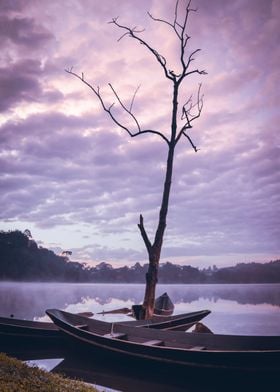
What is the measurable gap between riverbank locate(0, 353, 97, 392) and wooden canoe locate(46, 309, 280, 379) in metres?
2.29

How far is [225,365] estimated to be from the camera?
8.03 metres

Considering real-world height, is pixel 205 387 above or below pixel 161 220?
below

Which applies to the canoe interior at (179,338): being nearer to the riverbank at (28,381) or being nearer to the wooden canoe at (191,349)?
the wooden canoe at (191,349)

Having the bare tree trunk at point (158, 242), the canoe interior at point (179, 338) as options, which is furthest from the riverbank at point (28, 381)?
the bare tree trunk at point (158, 242)

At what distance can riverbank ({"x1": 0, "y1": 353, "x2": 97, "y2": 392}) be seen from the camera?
252 inches

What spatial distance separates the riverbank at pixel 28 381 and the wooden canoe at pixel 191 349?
2.29 meters

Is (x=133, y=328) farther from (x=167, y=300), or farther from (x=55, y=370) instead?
(x=167, y=300)

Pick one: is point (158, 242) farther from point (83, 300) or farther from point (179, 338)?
point (83, 300)

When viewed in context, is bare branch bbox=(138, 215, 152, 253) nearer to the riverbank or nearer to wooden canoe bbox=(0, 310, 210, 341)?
wooden canoe bbox=(0, 310, 210, 341)

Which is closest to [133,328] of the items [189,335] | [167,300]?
[189,335]

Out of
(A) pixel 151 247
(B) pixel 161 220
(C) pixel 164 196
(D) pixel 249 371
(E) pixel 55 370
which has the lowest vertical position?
(E) pixel 55 370

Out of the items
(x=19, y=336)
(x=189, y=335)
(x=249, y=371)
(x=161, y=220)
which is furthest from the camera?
(x=161, y=220)

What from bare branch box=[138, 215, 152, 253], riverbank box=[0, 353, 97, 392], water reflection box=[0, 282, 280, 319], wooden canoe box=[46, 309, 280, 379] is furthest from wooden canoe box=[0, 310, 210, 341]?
water reflection box=[0, 282, 280, 319]

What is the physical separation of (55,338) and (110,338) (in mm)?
3553
